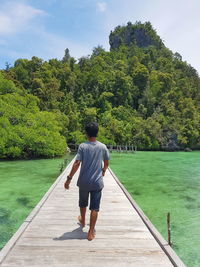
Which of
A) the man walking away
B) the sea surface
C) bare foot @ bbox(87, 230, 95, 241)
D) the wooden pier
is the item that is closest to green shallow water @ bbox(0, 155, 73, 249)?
the sea surface

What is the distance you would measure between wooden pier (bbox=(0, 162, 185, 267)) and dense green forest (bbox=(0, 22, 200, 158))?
17.3 m

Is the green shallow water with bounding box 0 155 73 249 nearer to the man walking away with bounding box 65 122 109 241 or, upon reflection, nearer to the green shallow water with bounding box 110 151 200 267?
the man walking away with bounding box 65 122 109 241

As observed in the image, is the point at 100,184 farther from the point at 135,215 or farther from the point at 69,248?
the point at 135,215

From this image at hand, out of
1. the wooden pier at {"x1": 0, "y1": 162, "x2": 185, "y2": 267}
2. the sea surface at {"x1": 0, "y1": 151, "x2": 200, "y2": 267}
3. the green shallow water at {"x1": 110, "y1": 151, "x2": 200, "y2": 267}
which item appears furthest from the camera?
the sea surface at {"x1": 0, "y1": 151, "x2": 200, "y2": 267}

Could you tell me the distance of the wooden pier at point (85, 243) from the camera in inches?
114

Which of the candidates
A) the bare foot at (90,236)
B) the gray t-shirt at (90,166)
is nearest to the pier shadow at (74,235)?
the bare foot at (90,236)

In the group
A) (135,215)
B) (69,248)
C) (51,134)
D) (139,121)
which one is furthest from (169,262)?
(139,121)

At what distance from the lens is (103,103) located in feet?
157

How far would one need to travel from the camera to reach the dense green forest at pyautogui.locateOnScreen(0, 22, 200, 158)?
22.8 metres

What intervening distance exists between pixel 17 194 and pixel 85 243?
7217 mm

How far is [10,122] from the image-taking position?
22344mm

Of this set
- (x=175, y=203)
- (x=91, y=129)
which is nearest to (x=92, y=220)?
(x=91, y=129)

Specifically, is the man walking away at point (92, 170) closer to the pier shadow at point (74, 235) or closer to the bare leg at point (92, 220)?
the bare leg at point (92, 220)

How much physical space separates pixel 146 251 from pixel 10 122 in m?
21.1
